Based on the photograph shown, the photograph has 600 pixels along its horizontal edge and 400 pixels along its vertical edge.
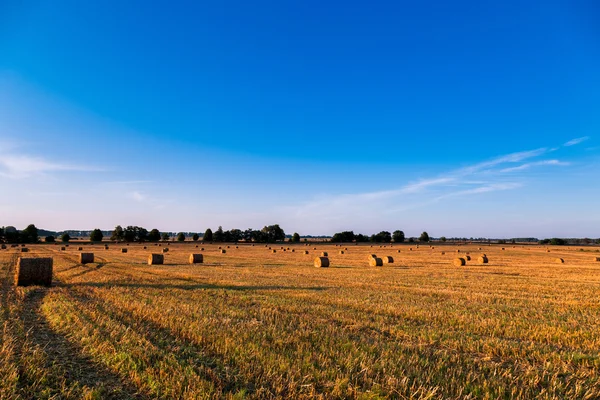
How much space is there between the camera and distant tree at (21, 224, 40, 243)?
88.3 m

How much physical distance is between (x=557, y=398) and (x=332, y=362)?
2847mm

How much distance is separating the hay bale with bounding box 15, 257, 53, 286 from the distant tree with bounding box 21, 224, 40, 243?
92.6 meters

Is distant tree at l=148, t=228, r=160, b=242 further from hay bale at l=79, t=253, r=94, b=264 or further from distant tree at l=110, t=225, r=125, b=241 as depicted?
hay bale at l=79, t=253, r=94, b=264

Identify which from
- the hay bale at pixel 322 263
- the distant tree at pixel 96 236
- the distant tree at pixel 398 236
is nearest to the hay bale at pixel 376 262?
the hay bale at pixel 322 263

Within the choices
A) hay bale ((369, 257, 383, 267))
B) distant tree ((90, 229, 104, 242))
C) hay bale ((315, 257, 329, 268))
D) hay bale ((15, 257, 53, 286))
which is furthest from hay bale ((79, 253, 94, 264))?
distant tree ((90, 229, 104, 242))

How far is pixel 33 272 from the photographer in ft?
46.9

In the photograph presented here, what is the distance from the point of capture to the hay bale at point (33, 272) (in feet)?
46.5

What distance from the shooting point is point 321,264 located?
27.3 metres

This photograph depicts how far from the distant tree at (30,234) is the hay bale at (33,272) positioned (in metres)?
92.6

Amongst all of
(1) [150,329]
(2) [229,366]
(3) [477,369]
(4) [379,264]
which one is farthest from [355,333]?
(4) [379,264]

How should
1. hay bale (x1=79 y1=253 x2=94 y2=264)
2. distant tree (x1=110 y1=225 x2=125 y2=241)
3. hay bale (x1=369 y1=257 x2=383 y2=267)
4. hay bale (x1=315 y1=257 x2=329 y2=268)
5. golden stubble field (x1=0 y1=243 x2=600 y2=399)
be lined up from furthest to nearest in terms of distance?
distant tree (x1=110 y1=225 x2=125 y2=241)
hay bale (x1=369 y1=257 x2=383 y2=267)
hay bale (x1=79 y1=253 x2=94 y2=264)
hay bale (x1=315 y1=257 x2=329 y2=268)
golden stubble field (x1=0 y1=243 x2=600 y2=399)

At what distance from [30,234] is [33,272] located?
9989 cm

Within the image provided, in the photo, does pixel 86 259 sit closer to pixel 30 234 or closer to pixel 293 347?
pixel 293 347

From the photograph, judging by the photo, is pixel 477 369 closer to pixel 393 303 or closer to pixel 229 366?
pixel 229 366
